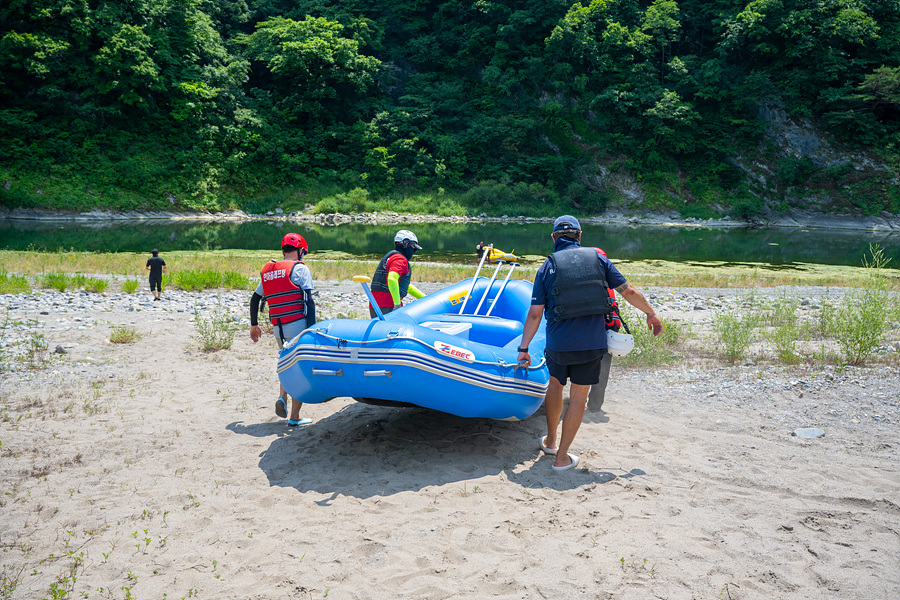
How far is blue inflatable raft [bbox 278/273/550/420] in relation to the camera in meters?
3.87

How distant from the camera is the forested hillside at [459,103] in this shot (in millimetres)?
30141

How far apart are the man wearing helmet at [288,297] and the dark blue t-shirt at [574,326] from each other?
6.42ft

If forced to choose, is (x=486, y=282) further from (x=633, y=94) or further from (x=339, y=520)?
(x=633, y=94)

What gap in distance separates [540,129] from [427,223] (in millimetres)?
11348

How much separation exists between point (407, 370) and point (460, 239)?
68.6 ft

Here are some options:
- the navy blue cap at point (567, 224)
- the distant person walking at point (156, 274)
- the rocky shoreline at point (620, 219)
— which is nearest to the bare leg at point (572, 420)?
the navy blue cap at point (567, 224)

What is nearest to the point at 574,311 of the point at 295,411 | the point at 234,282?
the point at 295,411

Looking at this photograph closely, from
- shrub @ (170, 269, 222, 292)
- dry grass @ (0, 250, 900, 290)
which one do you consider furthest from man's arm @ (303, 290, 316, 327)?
dry grass @ (0, 250, 900, 290)

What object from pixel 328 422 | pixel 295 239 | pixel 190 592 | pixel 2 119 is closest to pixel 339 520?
pixel 190 592

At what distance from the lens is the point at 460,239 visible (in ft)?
Result: 80.4

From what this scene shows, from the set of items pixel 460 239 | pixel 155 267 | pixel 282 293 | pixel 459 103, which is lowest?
pixel 155 267

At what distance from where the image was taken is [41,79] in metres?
30.0

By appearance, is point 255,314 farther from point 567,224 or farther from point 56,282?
point 56,282

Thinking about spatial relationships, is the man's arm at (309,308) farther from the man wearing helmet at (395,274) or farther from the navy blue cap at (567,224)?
the navy blue cap at (567,224)
